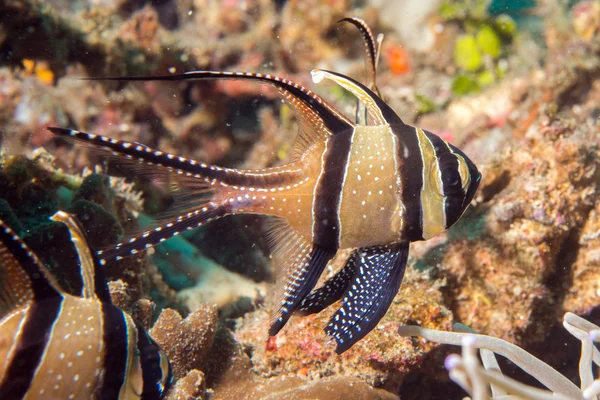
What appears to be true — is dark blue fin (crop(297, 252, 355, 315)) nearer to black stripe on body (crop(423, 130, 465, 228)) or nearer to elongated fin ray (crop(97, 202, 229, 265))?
black stripe on body (crop(423, 130, 465, 228))

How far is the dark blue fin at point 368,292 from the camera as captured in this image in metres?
2.16

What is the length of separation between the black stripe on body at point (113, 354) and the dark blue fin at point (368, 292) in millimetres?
985

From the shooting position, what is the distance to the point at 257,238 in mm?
Answer: 4859

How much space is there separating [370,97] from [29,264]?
167 cm

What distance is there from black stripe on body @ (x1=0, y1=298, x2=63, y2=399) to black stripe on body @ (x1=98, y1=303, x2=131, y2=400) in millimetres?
177

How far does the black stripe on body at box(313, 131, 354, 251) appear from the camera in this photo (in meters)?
2.21

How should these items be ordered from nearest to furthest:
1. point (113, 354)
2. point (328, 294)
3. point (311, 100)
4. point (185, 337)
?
1. point (113, 354)
2. point (311, 100)
3. point (328, 294)
4. point (185, 337)

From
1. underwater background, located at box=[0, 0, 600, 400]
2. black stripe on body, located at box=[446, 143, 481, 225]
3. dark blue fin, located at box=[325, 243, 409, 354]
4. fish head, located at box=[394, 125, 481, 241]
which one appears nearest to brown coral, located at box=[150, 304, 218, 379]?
underwater background, located at box=[0, 0, 600, 400]

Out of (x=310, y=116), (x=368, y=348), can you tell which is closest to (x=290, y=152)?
(x=310, y=116)

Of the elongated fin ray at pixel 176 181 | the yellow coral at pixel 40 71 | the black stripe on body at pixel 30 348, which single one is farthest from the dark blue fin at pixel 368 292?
the yellow coral at pixel 40 71

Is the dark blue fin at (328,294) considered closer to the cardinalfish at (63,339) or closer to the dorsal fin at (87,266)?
the cardinalfish at (63,339)

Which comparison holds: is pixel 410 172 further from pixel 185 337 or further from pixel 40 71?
pixel 40 71

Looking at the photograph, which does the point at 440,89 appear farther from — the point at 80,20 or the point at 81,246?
the point at 81,246

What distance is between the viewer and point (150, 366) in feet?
5.55
